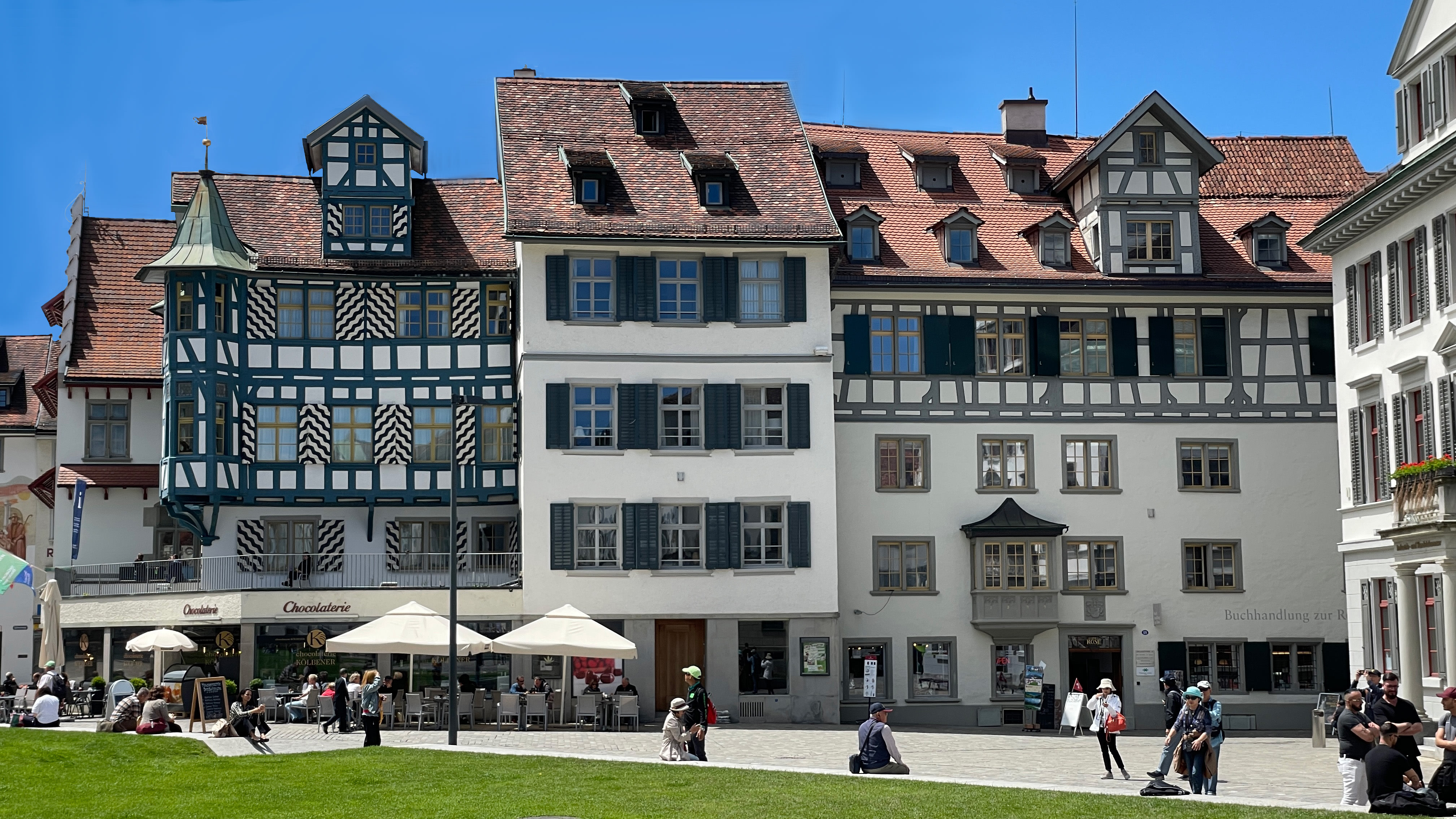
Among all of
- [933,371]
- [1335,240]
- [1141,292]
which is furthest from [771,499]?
[1335,240]

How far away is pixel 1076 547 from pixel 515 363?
48.6 ft

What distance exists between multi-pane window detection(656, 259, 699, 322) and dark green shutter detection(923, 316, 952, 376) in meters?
5.98

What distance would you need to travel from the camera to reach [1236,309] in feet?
147

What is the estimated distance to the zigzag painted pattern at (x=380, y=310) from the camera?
4459cm

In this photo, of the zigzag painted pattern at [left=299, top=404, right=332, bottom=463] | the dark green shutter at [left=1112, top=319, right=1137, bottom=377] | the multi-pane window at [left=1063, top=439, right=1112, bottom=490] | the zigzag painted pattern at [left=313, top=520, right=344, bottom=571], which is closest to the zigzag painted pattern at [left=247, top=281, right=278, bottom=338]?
the zigzag painted pattern at [left=299, top=404, right=332, bottom=463]

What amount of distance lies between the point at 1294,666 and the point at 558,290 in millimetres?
20566

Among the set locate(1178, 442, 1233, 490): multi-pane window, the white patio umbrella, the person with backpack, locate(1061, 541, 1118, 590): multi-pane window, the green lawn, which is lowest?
the green lawn

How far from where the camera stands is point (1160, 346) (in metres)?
44.6

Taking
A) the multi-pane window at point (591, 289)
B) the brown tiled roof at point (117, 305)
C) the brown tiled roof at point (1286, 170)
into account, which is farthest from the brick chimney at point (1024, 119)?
the brown tiled roof at point (117, 305)

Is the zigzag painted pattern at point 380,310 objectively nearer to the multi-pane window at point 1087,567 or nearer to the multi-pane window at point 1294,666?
the multi-pane window at point 1087,567

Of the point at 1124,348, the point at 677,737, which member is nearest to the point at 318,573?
the point at 677,737

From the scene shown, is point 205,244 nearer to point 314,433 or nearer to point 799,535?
point 314,433

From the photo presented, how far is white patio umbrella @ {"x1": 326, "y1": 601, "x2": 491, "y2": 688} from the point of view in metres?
34.5

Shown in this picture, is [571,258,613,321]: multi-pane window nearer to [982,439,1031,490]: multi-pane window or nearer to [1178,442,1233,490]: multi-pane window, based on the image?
[982,439,1031,490]: multi-pane window
